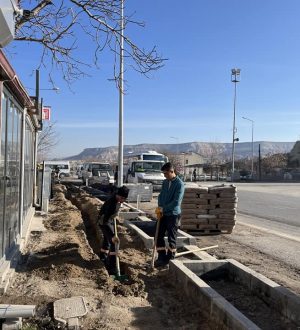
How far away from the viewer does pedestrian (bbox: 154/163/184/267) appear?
846cm

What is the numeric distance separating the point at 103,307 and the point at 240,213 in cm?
1348

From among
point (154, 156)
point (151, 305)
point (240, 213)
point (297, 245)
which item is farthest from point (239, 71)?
point (151, 305)

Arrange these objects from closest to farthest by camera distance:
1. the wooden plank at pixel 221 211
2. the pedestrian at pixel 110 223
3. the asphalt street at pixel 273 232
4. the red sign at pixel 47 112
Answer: the pedestrian at pixel 110 223, the asphalt street at pixel 273 232, the wooden plank at pixel 221 211, the red sign at pixel 47 112

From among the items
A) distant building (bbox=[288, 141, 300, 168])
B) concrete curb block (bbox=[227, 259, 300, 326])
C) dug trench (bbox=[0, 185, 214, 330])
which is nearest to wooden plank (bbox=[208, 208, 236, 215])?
dug trench (bbox=[0, 185, 214, 330])

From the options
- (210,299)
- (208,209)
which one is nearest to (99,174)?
(208,209)

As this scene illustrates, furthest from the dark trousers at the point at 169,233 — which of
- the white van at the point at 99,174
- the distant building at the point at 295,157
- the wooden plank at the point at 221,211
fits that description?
the distant building at the point at 295,157

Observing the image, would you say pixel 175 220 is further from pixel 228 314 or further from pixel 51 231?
pixel 51 231

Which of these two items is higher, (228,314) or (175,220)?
(175,220)

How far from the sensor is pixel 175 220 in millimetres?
8570

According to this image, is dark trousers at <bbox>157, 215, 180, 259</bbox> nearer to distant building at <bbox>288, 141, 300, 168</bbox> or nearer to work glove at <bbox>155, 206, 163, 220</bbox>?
work glove at <bbox>155, 206, 163, 220</bbox>

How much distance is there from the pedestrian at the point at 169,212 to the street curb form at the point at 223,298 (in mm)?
825

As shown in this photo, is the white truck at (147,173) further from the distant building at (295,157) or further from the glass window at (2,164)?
the distant building at (295,157)

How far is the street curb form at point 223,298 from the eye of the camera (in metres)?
5.16

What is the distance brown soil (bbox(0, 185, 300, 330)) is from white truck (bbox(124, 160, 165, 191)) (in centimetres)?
1817
